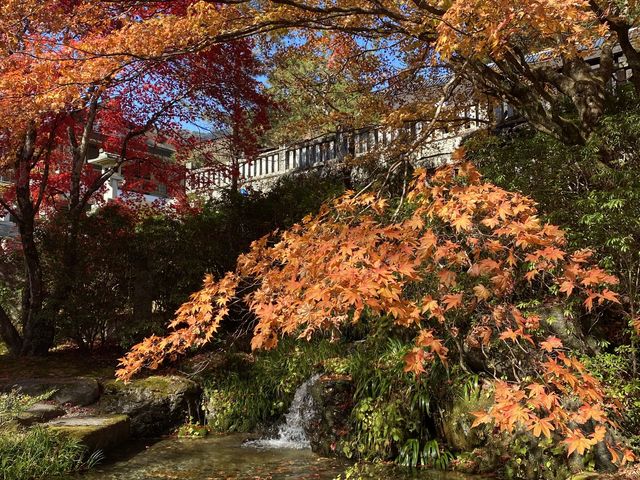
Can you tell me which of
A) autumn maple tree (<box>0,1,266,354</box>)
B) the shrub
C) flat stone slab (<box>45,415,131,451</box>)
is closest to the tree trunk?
autumn maple tree (<box>0,1,266,354</box>)

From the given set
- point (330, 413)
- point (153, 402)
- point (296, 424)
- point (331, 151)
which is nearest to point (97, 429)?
point (153, 402)

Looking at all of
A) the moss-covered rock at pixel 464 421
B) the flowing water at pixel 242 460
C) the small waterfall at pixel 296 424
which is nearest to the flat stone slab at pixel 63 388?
the flowing water at pixel 242 460

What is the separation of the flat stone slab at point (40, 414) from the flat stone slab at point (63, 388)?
0.34 meters

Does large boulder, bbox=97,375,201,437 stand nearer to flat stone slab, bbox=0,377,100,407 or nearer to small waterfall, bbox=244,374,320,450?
flat stone slab, bbox=0,377,100,407

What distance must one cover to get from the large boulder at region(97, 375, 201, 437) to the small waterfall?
60.9 inches

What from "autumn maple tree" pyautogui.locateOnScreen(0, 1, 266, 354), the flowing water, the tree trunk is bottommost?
the flowing water

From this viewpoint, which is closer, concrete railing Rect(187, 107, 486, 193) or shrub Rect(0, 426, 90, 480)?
shrub Rect(0, 426, 90, 480)

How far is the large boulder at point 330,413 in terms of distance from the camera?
7094 mm

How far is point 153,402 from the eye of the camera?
27.9ft

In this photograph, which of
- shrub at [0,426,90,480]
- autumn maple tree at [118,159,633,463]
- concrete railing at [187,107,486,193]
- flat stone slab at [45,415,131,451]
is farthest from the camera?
concrete railing at [187,107,486,193]

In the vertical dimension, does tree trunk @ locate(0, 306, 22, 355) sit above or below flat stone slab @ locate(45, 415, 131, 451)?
above

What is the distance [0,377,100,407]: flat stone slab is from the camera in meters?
8.20

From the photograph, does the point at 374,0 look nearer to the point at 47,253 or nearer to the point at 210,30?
the point at 210,30

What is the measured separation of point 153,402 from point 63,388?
144 centimetres
